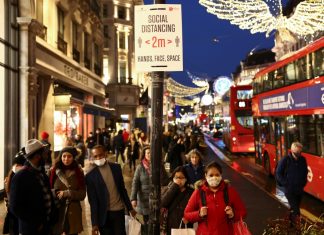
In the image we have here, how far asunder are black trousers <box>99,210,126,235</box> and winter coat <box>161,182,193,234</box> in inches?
26.8

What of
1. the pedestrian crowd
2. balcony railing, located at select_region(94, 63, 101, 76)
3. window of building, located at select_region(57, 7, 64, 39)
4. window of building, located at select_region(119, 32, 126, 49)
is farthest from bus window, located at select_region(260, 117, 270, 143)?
window of building, located at select_region(119, 32, 126, 49)

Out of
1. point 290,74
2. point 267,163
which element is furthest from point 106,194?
point 267,163

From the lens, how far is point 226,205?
465 centimetres

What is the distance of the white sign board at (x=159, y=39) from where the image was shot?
4.83 m

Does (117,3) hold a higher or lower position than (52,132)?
higher

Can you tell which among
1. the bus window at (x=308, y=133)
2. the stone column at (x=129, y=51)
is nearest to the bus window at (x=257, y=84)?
the bus window at (x=308, y=133)

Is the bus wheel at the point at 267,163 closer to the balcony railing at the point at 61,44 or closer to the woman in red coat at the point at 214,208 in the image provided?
the balcony railing at the point at 61,44

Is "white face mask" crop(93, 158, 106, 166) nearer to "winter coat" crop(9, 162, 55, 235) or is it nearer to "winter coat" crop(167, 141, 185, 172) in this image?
"winter coat" crop(9, 162, 55, 235)

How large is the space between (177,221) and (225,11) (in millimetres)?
14299

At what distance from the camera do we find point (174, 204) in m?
5.94

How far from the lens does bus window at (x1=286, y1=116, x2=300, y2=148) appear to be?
1402 cm

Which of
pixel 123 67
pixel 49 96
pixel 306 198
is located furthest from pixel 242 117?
pixel 123 67

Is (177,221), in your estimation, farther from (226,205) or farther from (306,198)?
(306,198)

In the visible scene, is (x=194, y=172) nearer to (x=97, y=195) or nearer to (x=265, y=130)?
(x=97, y=195)
